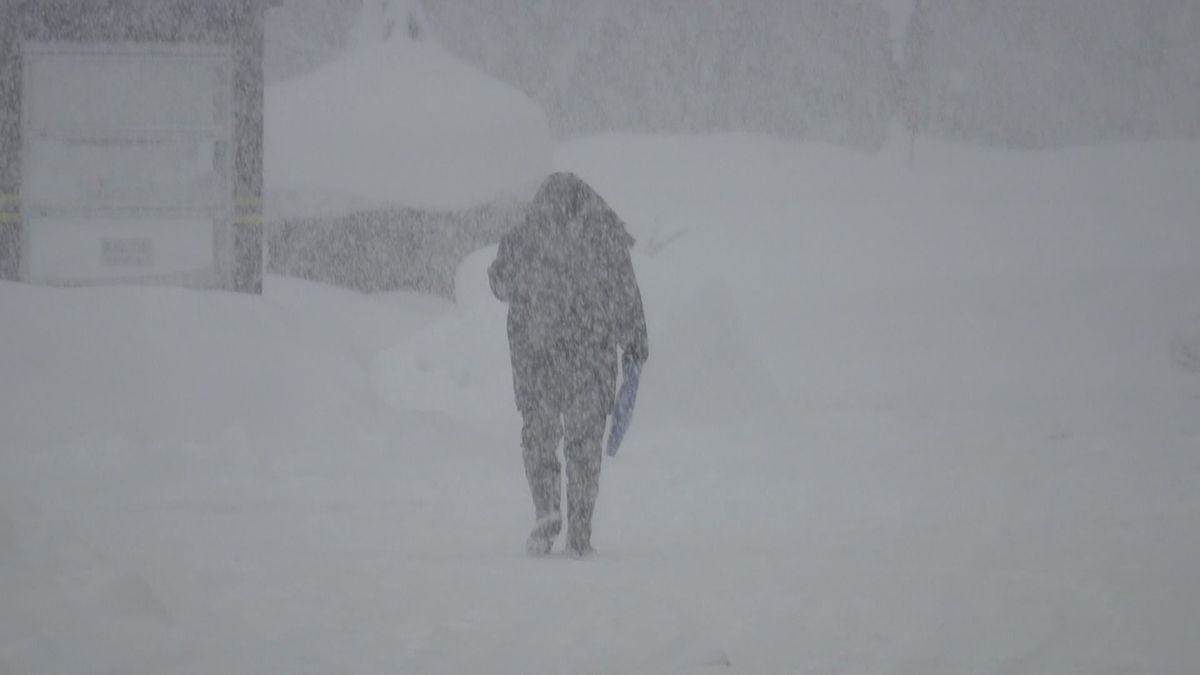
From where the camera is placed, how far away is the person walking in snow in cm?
564

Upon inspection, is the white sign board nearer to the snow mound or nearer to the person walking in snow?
the snow mound

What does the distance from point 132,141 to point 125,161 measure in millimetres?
193

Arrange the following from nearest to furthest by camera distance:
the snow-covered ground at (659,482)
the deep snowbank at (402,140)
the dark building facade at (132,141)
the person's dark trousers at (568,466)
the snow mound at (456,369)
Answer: the snow-covered ground at (659,482), the person's dark trousers at (568,466), the snow mound at (456,369), the dark building facade at (132,141), the deep snowbank at (402,140)

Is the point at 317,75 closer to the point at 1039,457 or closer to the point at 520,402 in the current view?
the point at 1039,457

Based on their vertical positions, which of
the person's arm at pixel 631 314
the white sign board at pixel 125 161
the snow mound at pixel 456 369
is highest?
the person's arm at pixel 631 314

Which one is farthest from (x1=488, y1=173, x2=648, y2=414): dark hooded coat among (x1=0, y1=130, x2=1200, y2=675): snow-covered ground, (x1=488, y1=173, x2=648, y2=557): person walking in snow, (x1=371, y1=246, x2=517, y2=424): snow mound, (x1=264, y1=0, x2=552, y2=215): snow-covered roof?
(x1=264, y1=0, x2=552, y2=215): snow-covered roof

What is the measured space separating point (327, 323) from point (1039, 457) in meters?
6.23

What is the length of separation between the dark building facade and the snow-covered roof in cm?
A: 606

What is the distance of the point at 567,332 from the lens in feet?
18.6

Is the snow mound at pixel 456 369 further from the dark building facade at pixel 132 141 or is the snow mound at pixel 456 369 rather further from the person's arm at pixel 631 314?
the person's arm at pixel 631 314

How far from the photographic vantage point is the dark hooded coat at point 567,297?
18.6ft

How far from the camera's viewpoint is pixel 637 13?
909 inches

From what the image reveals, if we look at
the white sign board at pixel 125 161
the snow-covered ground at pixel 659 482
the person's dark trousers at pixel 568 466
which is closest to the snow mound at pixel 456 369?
the snow-covered ground at pixel 659 482

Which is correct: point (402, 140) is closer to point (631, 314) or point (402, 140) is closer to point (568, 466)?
point (631, 314)
